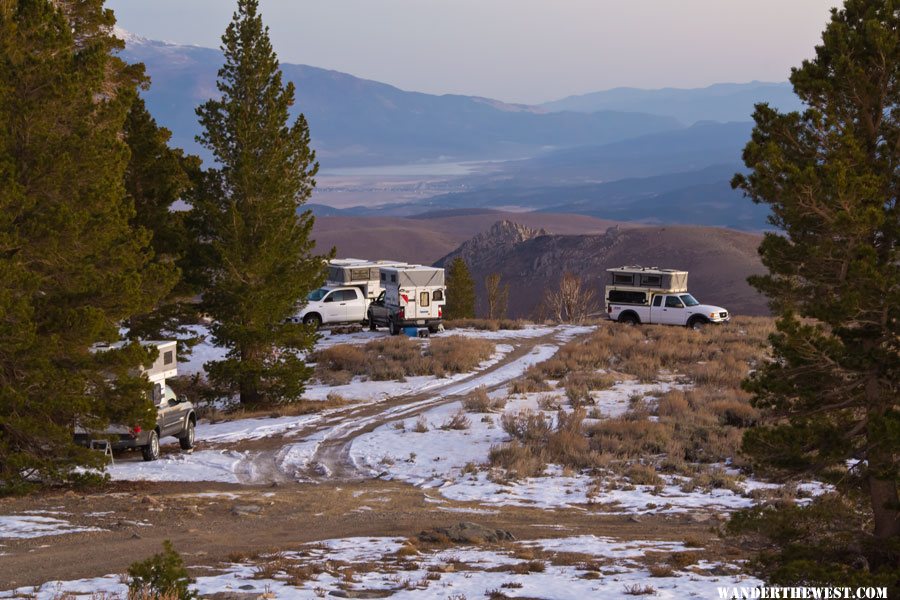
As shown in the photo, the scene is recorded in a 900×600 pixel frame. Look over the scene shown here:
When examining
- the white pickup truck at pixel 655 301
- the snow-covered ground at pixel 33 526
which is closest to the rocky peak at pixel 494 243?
the white pickup truck at pixel 655 301

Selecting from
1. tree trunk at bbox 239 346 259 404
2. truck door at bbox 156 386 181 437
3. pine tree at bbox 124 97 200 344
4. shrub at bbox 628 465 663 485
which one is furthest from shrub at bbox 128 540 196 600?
tree trunk at bbox 239 346 259 404

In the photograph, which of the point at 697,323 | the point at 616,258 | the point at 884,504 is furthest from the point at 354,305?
the point at 616,258

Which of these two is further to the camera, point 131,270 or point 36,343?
point 131,270

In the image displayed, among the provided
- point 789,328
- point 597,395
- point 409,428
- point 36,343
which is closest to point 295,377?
point 409,428

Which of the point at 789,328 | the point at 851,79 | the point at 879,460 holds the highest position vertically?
the point at 851,79

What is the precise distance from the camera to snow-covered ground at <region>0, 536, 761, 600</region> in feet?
35.1

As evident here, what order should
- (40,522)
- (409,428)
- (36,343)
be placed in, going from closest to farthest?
1. (40,522)
2. (36,343)
3. (409,428)

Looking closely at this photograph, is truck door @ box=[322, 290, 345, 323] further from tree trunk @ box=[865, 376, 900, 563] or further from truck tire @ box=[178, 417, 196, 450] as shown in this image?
tree trunk @ box=[865, 376, 900, 563]

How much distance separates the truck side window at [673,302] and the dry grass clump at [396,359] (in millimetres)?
10047

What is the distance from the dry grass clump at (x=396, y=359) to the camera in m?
31.9

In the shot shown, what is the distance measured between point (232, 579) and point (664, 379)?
2069 cm

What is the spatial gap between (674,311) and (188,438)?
2687cm

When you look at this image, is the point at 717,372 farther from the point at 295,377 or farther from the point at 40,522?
the point at 40,522

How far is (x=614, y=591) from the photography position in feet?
35.8
